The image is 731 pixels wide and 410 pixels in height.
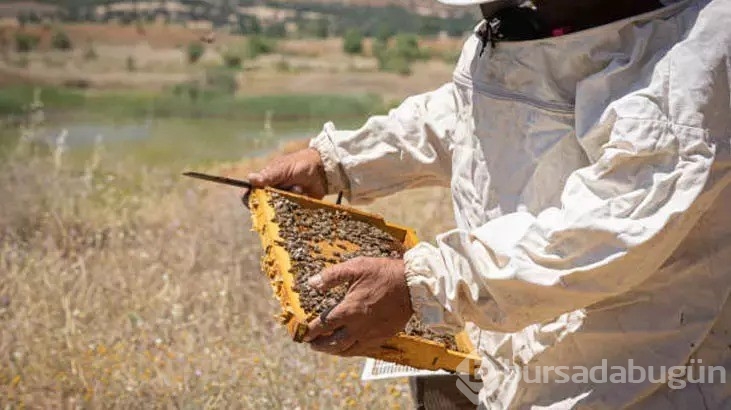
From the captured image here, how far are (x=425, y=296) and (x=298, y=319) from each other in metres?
0.28

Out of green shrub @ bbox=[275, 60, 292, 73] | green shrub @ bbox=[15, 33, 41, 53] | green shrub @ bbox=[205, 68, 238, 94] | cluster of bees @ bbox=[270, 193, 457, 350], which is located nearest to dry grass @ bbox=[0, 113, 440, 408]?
cluster of bees @ bbox=[270, 193, 457, 350]

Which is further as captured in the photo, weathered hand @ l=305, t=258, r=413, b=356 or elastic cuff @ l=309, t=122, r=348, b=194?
elastic cuff @ l=309, t=122, r=348, b=194

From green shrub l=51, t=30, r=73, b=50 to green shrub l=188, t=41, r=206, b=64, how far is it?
1102mm

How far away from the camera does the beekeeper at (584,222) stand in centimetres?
198

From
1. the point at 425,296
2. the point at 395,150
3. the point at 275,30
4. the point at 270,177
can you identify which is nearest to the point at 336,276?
the point at 425,296

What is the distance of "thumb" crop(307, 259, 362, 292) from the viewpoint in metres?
2.26

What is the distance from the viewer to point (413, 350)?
2463mm

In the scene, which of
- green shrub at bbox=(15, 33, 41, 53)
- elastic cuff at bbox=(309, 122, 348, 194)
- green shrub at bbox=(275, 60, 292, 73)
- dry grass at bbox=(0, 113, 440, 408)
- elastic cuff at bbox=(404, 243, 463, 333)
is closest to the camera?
elastic cuff at bbox=(404, 243, 463, 333)

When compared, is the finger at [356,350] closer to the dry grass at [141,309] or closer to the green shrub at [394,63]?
the dry grass at [141,309]

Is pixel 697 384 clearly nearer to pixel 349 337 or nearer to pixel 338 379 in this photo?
pixel 349 337

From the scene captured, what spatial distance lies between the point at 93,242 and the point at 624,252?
4.00 metres

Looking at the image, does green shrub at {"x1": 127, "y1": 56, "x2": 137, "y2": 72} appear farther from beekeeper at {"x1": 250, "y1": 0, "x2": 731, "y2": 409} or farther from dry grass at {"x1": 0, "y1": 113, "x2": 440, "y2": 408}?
beekeeper at {"x1": 250, "y1": 0, "x2": 731, "y2": 409}

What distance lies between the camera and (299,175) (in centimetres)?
301

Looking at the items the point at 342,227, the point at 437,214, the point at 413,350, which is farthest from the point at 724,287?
the point at 437,214
